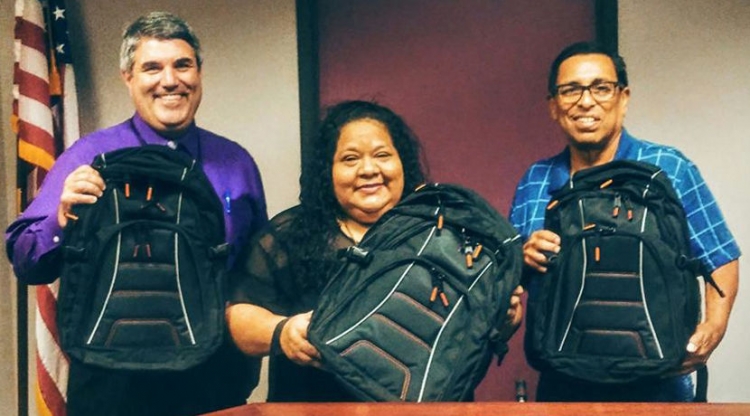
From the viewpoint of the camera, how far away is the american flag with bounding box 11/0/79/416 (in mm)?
2699

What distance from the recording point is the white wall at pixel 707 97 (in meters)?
2.85

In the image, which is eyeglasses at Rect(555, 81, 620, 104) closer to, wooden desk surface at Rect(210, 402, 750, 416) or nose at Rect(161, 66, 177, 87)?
wooden desk surface at Rect(210, 402, 750, 416)

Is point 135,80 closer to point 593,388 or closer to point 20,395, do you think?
point 593,388

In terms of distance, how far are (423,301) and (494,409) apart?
0.91ft

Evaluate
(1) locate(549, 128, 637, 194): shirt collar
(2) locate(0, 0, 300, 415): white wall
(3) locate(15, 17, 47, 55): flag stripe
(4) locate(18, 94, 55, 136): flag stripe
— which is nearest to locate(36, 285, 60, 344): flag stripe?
(2) locate(0, 0, 300, 415): white wall

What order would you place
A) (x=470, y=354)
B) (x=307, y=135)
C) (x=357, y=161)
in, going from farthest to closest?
(x=307, y=135) < (x=357, y=161) < (x=470, y=354)

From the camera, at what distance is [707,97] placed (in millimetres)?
2861

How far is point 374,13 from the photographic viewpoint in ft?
9.85

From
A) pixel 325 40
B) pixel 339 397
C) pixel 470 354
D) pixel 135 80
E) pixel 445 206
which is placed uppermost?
pixel 325 40

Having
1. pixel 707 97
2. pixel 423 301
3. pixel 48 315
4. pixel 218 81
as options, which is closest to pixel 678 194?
pixel 423 301

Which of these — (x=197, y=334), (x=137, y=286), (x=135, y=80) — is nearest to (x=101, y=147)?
(x=135, y=80)

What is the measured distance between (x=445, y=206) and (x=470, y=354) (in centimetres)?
33

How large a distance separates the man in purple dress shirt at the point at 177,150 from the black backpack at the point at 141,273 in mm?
45

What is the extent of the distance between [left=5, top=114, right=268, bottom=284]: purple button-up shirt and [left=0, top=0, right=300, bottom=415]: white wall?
0.79 m
